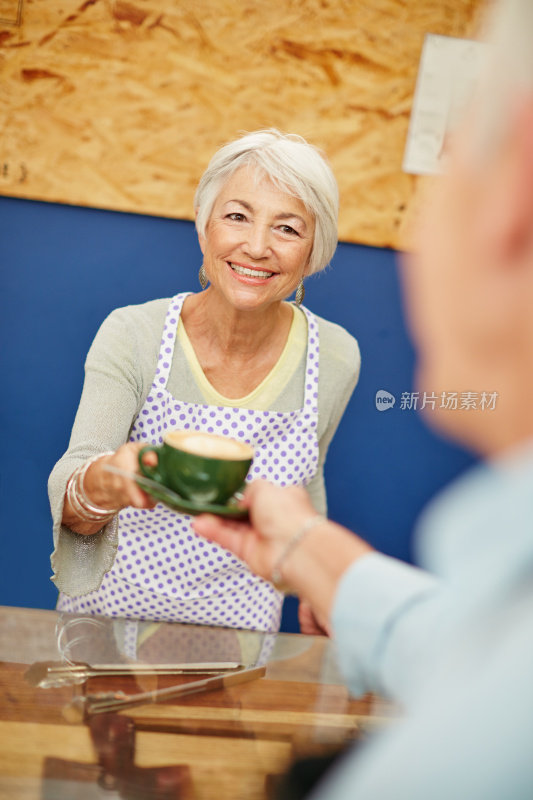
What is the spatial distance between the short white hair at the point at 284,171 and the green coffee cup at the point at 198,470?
2.55 feet

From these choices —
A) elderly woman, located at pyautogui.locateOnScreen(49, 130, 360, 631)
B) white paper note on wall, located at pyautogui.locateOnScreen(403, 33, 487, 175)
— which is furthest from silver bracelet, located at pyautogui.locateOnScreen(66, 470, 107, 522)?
white paper note on wall, located at pyautogui.locateOnScreen(403, 33, 487, 175)

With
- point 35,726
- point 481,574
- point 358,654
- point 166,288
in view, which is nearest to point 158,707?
point 35,726

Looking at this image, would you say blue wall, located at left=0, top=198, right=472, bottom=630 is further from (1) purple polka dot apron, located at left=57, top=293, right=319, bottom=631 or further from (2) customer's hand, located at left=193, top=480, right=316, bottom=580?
(2) customer's hand, located at left=193, top=480, right=316, bottom=580

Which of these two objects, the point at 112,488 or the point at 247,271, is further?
the point at 247,271

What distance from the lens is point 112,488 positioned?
1273mm

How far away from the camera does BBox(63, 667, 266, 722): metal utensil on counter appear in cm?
101

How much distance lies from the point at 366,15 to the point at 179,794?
2.10 meters

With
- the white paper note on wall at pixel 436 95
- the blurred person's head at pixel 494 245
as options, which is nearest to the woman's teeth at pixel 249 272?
the white paper note on wall at pixel 436 95

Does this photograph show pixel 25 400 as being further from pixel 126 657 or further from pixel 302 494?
pixel 302 494

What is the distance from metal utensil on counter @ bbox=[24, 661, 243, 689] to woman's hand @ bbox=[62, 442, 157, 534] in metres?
0.25

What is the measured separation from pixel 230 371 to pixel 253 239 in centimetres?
33

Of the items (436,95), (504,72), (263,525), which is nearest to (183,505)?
(263,525)

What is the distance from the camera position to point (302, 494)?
104 cm

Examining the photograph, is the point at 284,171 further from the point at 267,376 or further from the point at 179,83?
the point at 179,83
